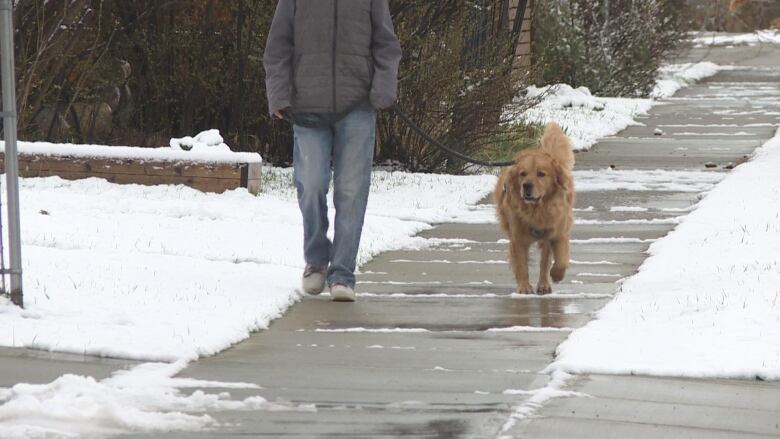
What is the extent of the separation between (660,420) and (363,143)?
10.3 feet

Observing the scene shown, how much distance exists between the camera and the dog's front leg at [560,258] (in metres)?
8.44

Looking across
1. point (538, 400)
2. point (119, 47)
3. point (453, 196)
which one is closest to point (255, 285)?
point (538, 400)

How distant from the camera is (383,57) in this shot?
7723 millimetres

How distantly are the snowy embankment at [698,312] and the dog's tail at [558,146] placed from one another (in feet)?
2.72

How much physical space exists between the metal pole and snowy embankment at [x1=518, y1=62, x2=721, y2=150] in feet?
31.1

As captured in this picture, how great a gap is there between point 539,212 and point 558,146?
21.9 inches

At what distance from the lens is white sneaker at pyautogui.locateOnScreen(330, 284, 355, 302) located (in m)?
7.79

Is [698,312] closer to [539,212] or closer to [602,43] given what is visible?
[539,212]

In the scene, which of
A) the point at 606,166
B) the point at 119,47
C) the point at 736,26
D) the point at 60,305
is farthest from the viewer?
the point at 736,26

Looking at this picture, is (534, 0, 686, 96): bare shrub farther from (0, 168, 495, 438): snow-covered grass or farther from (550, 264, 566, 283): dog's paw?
(550, 264, 566, 283): dog's paw

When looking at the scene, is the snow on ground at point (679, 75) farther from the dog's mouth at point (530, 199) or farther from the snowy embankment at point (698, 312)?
the dog's mouth at point (530, 199)

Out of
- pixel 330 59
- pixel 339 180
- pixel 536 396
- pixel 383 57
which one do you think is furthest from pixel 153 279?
pixel 536 396

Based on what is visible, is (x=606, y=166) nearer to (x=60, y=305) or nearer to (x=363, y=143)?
(x=363, y=143)

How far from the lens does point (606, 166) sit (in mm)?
15727
